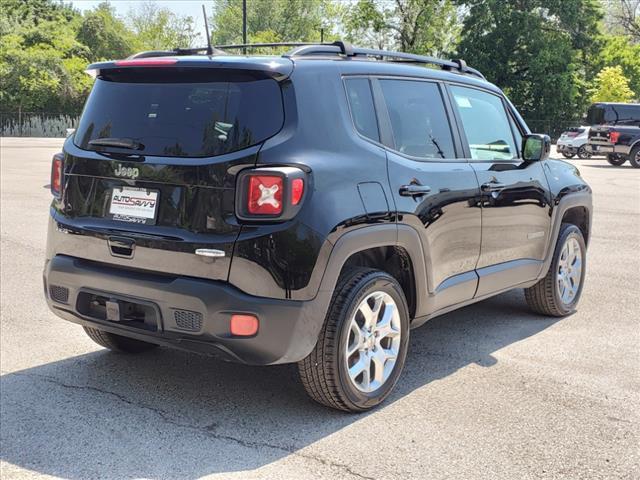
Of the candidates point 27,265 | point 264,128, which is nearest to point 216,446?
point 264,128

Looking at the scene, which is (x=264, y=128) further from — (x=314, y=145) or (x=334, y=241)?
(x=334, y=241)

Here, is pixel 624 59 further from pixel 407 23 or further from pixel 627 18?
pixel 407 23

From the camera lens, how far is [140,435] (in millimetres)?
3693

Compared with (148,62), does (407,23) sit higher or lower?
higher

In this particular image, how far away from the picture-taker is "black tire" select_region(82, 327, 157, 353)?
4730mm

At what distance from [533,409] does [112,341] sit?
8.61 feet

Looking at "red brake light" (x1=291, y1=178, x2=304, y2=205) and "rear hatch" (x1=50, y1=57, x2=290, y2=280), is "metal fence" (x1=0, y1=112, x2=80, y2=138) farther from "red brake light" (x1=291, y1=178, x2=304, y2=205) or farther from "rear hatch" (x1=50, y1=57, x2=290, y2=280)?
"red brake light" (x1=291, y1=178, x2=304, y2=205)

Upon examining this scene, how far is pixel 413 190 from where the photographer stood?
165 inches

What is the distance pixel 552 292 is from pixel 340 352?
2766 millimetres

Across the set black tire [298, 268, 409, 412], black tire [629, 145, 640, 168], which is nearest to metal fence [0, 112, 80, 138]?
black tire [629, 145, 640, 168]

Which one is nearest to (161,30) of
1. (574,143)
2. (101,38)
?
(101,38)

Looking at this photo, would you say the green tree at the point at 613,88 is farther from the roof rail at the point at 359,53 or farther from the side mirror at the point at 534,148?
the roof rail at the point at 359,53

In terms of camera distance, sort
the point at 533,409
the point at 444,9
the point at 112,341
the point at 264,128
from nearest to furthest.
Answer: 1. the point at 264,128
2. the point at 533,409
3. the point at 112,341
4. the point at 444,9

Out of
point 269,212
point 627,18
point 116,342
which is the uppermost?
point 627,18
